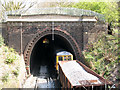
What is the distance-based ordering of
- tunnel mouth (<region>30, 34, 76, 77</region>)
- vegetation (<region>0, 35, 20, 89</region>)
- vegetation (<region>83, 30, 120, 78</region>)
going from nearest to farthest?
vegetation (<region>0, 35, 20, 89</region>) → vegetation (<region>83, 30, 120, 78</region>) → tunnel mouth (<region>30, 34, 76, 77</region>)

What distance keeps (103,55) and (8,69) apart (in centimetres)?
809

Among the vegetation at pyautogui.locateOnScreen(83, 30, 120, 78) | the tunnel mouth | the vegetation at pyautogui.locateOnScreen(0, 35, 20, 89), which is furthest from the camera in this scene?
the tunnel mouth

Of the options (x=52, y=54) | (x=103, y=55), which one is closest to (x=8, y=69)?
(x=103, y=55)

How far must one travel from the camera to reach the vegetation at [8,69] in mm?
8156

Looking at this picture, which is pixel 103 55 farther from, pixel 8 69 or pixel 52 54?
pixel 52 54

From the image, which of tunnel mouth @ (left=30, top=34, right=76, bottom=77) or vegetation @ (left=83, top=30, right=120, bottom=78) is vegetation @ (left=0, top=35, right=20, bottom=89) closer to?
tunnel mouth @ (left=30, top=34, right=76, bottom=77)

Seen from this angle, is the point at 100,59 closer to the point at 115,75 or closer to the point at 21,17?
the point at 115,75

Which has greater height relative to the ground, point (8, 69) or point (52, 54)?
point (52, 54)

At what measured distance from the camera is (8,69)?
9570 millimetres

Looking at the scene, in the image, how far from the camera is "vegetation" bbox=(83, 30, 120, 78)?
10.6 m

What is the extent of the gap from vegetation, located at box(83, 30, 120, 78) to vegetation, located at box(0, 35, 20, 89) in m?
6.24

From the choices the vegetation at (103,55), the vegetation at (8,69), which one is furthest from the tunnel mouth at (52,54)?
the vegetation at (8,69)

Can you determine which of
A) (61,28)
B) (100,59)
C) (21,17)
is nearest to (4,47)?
(21,17)

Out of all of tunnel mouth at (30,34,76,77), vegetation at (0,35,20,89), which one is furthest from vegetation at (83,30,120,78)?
vegetation at (0,35,20,89)
